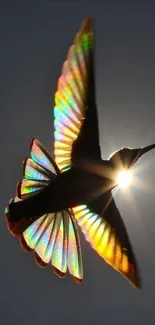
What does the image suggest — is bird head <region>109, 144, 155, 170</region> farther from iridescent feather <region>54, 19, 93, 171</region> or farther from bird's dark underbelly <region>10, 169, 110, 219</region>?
iridescent feather <region>54, 19, 93, 171</region>

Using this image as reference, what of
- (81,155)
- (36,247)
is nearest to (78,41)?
(81,155)

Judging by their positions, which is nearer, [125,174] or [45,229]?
[125,174]

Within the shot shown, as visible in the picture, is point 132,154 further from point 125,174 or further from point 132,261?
point 132,261

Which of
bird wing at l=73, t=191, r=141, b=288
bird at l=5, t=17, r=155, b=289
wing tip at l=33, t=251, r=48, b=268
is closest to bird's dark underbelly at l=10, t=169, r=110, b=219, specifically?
bird at l=5, t=17, r=155, b=289

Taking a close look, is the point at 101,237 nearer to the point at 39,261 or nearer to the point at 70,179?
the point at 39,261

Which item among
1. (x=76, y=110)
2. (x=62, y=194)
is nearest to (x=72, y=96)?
(x=76, y=110)

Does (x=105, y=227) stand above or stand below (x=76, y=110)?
below
